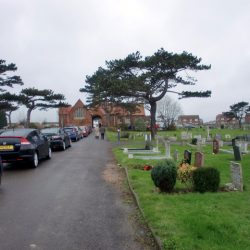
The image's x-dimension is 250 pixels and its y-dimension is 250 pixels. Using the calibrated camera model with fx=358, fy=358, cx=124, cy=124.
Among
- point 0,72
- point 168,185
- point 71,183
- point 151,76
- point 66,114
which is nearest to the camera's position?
point 168,185

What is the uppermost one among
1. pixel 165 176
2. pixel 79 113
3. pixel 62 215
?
pixel 79 113

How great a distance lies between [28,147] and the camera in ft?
43.6

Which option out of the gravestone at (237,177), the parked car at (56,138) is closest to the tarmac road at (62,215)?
the gravestone at (237,177)

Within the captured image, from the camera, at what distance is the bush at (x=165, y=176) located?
8.16 m

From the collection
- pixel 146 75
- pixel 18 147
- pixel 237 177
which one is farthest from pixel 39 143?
pixel 146 75

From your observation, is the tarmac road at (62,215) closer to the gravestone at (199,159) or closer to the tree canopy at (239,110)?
the gravestone at (199,159)

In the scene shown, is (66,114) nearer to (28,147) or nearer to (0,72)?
(0,72)

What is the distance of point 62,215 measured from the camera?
257 inches

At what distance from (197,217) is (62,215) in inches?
95.3

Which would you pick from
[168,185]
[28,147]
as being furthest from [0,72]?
[168,185]

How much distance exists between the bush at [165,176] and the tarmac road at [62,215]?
103 cm

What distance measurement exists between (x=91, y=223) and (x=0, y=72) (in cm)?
3303

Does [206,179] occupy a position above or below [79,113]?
below

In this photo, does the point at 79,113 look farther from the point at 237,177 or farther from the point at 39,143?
the point at 237,177
